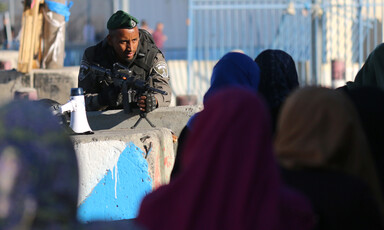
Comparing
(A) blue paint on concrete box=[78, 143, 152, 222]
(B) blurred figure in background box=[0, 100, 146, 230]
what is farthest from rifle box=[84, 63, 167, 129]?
(B) blurred figure in background box=[0, 100, 146, 230]

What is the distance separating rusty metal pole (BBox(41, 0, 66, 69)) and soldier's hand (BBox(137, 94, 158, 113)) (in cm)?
317

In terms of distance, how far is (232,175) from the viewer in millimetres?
2066

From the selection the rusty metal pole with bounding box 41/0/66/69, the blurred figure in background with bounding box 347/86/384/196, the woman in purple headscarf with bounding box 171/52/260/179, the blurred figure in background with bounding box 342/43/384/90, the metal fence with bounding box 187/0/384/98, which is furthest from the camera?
the metal fence with bounding box 187/0/384/98

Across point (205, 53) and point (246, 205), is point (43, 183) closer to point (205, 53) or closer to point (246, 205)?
point (246, 205)

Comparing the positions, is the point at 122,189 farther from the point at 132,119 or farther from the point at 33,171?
the point at 33,171

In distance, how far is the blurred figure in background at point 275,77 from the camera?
12.3ft

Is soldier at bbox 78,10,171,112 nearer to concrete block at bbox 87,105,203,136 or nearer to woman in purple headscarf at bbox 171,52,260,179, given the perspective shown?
concrete block at bbox 87,105,203,136

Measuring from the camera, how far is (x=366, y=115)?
2.76 meters

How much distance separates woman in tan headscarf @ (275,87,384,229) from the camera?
2268 millimetres

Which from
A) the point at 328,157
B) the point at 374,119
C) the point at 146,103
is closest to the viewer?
the point at 328,157

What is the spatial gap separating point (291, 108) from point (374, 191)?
1.37 feet

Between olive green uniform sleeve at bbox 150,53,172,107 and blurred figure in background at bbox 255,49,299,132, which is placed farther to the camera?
olive green uniform sleeve at bbox 150,53,172,107

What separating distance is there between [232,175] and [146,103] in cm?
317

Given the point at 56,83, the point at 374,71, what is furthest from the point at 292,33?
the point at 374,71
